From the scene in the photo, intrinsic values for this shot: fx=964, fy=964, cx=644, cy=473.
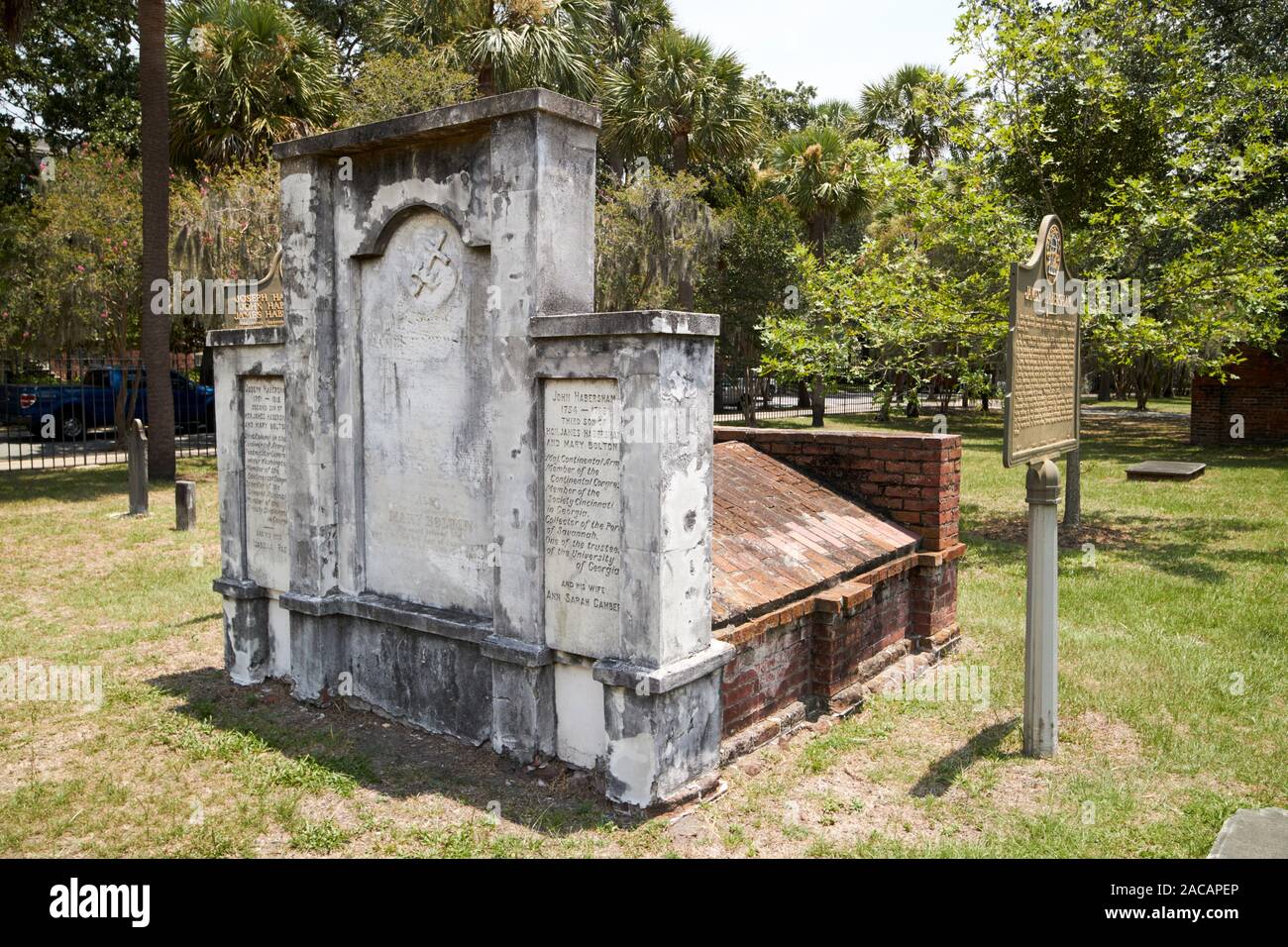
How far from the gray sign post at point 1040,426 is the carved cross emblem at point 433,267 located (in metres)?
3.04

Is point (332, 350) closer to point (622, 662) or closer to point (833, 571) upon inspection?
point (622, 662)

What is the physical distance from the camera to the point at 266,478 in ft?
21.3

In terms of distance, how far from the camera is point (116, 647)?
7402 mm

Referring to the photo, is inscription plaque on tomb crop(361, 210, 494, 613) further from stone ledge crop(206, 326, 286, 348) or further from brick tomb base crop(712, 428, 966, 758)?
brick tomb base crop(712, 428, 966, 758)

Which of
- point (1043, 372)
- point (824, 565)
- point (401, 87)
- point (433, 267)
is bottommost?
point (824, 565)

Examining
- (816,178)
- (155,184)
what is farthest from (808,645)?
(816,178)

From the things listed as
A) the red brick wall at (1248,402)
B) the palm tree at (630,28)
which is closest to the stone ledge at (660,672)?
the red brick wall at (1248,402)

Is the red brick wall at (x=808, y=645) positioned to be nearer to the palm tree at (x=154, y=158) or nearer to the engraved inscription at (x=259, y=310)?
the engraved inscription at (x=259, y=310)

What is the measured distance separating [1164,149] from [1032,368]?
8956mm

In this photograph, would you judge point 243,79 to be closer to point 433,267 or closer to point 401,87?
point 401,87

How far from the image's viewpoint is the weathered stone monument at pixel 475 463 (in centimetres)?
460

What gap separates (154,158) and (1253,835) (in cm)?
1649

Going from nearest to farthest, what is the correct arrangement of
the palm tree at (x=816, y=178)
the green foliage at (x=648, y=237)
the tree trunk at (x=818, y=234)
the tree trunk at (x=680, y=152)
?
the green foliage at (x=648, y=237)
the tree trunk at (x=680, y=152)
the palm tree at (x=816, y=178)
the tree trunk at (x=818, y=234)
